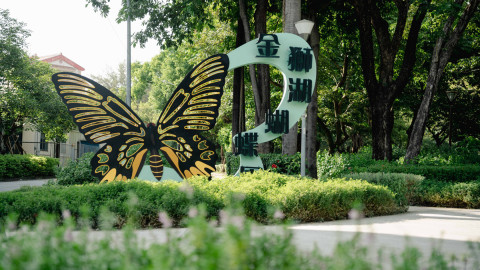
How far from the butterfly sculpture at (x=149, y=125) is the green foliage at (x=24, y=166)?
15052 mm

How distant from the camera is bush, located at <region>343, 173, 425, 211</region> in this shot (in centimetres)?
Answer: 1076

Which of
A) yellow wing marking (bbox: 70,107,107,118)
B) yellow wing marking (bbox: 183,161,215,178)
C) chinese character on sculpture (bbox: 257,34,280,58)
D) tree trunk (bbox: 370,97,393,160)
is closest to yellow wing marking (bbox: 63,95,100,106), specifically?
yellow wing marking (bbox: 70,107,107,118)

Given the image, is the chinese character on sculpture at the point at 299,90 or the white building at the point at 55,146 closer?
the chinese character on sculpture at the point at 299,90

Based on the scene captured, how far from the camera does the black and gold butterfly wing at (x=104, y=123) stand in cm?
996

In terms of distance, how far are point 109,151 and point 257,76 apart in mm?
8762

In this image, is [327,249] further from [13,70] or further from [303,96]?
[13,70]

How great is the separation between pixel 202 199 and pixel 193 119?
3.06m

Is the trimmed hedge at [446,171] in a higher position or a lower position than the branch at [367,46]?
lower

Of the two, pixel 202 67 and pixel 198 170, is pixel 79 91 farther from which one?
pixel 198 170

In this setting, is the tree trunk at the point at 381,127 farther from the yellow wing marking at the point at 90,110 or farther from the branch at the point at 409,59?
the yellow wing marking at the point at 90,110

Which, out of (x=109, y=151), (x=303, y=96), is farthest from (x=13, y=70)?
(x=303, y=96)

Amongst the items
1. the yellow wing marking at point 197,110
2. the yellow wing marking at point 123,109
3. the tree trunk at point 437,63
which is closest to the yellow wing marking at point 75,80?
the yellow wing marking at point 123,109

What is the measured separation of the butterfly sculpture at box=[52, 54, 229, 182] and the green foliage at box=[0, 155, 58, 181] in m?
15.1

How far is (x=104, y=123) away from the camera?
10.1 meters
